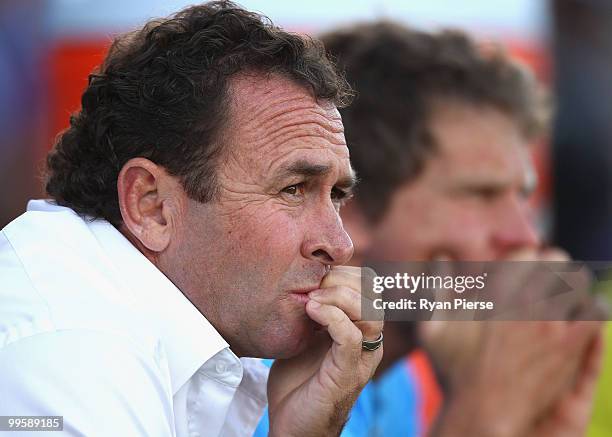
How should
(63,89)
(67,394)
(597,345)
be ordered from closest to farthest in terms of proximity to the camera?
1. (67,394)
2. (597,345)
3. (63,89)

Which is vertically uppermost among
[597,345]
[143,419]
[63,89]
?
[63,89]

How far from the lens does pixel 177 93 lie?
2273 mm

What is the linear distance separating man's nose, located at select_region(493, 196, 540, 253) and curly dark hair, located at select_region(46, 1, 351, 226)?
1493 millimetres

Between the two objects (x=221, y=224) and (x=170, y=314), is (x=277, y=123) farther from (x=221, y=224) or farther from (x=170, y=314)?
(x=170, y=314)

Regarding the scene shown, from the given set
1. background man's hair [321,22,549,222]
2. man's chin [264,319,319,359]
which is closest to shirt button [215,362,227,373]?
man's chin [264,319,319,359]

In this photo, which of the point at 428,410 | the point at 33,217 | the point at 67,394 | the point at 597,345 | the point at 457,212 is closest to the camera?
the point at 67,394

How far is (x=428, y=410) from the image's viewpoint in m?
4.41

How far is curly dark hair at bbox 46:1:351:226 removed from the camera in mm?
2258

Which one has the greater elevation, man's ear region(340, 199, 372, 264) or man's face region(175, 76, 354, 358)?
man's ear region(340, 199, 372, 264)

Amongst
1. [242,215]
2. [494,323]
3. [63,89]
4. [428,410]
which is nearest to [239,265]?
[242,215]

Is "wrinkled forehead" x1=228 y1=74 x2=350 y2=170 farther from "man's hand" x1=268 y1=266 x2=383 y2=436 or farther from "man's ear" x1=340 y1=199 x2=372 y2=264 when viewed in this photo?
"man's ear" x1=340 y1=199 x2=372 y2=264

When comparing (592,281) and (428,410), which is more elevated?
(592,281)

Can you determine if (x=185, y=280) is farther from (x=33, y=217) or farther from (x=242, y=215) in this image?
(x=33, y=217)

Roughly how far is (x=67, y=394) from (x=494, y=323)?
1898mm
